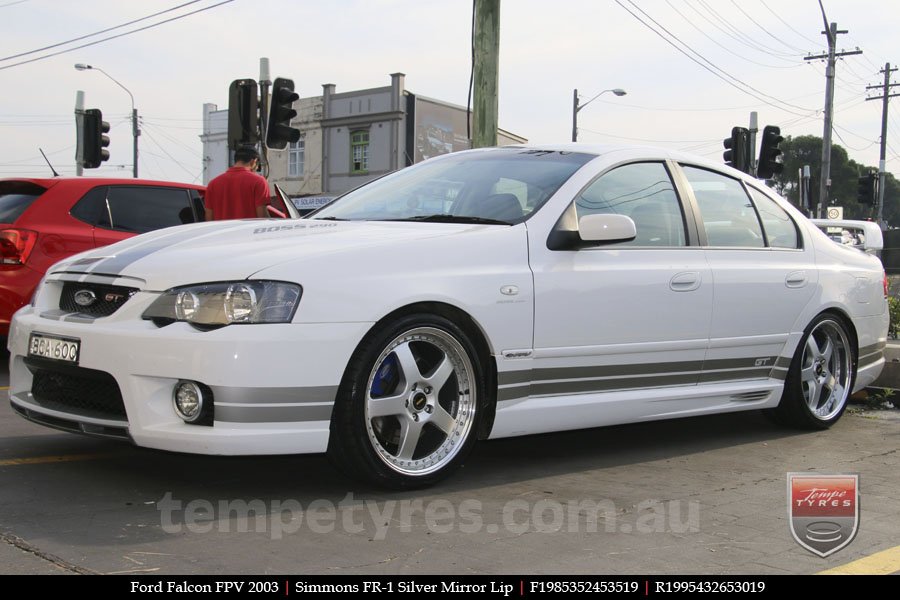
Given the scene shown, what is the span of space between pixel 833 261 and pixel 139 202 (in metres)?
5.29

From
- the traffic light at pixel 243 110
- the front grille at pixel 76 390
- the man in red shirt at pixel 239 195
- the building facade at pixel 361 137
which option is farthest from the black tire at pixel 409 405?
the building facade at pixel 361 137

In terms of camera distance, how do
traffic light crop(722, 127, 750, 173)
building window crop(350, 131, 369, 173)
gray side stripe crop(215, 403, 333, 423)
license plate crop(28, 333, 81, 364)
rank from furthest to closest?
building window crop(350, 131, 369, 173) → traffic light crop(722, 127, 750, 173) → license plate crop(28, 333, 81, 364) → gray side stripe crop(215, 403, 333, 423)

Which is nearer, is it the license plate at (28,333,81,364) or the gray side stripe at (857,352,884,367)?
the license plate at (28,333,81,364)

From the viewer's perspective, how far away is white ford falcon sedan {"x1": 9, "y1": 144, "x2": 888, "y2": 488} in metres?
3.78

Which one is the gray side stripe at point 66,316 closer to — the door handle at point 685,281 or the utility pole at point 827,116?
the door handle at point 685,281

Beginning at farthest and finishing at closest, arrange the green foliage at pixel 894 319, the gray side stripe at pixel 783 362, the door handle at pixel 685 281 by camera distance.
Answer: the green foliage at pixel 894 319
the gray side stripe at pixel 783 362
the door handle at pixel 685 281

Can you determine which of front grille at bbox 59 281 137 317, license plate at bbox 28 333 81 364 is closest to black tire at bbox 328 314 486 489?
front grille at bbox 59 281 137 317

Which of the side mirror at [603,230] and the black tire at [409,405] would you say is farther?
the side mirror at [603,230]

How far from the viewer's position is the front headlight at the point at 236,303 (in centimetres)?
375

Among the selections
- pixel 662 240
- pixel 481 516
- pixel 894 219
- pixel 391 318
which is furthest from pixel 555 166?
pixel 894 219

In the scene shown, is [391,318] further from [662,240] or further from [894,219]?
[894,219]

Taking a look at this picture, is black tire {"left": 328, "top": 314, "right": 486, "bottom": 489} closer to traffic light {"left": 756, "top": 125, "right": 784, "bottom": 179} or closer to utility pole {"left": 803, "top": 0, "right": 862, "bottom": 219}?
traffic light {"left": 756, "top": 125, "right": 784, "bottom": 179}

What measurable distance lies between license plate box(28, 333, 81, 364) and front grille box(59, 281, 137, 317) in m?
0.16

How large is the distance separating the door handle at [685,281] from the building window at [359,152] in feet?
120
